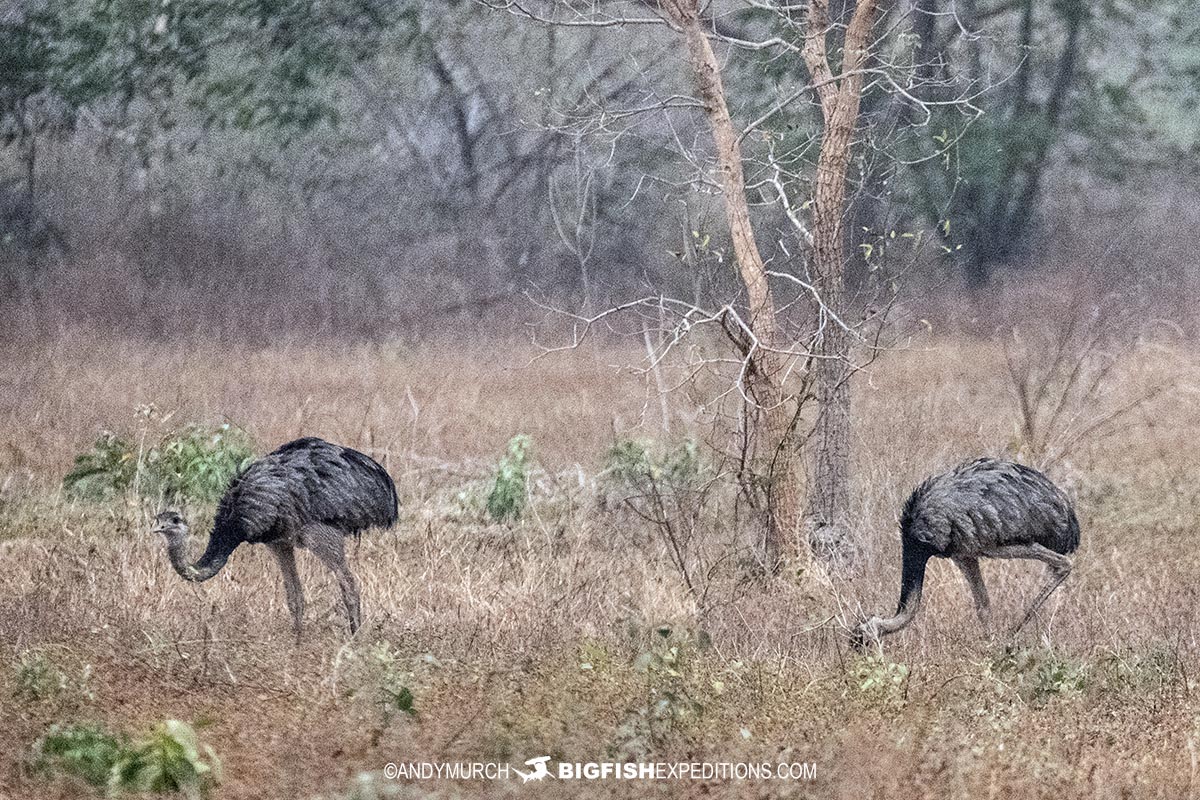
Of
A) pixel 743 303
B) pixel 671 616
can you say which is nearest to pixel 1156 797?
pixel 671 616

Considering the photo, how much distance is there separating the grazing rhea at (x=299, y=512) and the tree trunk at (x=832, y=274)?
118 inches

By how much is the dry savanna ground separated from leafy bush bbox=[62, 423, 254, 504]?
252 mm

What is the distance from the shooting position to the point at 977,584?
9453 mm

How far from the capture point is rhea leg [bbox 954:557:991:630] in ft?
30.8

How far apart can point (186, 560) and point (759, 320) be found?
11.6 ft

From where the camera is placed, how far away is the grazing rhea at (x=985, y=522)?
9156 millimetres

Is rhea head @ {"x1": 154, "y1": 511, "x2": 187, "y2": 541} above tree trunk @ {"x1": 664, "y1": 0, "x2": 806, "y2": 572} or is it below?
below

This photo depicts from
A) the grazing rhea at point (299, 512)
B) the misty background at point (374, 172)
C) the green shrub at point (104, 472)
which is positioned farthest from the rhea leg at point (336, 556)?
the misty background at point (374, 172)

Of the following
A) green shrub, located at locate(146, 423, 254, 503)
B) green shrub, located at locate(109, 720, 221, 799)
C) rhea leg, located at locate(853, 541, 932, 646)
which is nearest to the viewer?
green shrub, located at locate(109, 720, 221, 799)

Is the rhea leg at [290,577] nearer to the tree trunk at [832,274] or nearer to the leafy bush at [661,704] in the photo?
the leafy bush at [661,704]

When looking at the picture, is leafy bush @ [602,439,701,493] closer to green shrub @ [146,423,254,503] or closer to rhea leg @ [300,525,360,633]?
green shrub @ [146,423,254,503]

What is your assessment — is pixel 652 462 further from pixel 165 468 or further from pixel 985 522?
pixel 985 522

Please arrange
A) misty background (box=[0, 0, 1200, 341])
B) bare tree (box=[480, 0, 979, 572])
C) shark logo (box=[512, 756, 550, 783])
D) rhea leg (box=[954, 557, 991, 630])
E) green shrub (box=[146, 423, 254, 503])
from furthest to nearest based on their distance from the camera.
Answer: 1. misty background (box=[0, 0, 1200, 341])
2. green shrub (box=[146, 423, 254, 503])
3. bare tree (box=[480, 0, 979, 572])
4. rhea leg (box=[954, 557, 991, 630])
5. shark logo (box=[512, 756, 550, 783])

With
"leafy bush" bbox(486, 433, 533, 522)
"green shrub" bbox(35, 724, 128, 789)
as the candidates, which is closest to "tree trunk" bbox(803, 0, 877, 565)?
"leafy bush" bbox(486, 433, 533, 522)
